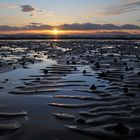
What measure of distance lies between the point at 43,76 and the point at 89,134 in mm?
9980

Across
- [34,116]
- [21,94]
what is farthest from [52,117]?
[21,94]

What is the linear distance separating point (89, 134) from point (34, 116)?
80.2 inches

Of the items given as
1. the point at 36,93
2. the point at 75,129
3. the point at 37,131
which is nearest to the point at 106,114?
the point at 75,129

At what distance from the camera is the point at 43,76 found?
17422mm

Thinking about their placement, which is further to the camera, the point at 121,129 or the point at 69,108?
the point at 69,108

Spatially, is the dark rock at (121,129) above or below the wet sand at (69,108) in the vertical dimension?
above

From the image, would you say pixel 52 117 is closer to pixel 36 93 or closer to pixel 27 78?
pixel 36 93

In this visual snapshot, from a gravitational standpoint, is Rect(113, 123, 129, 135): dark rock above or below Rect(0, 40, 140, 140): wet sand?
above

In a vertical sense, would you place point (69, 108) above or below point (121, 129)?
below

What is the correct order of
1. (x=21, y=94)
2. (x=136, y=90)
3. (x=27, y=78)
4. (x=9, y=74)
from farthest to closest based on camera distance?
(x=9, y=74) → (x=27, y=78) → (x=136, y=90) → (x=21, y=94)

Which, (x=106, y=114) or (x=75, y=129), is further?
(x=106, y=114)

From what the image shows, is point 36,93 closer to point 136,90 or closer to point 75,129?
point 136,90

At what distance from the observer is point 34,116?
916 centimetres

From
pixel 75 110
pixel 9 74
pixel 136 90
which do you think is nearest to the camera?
pixel 75 110
